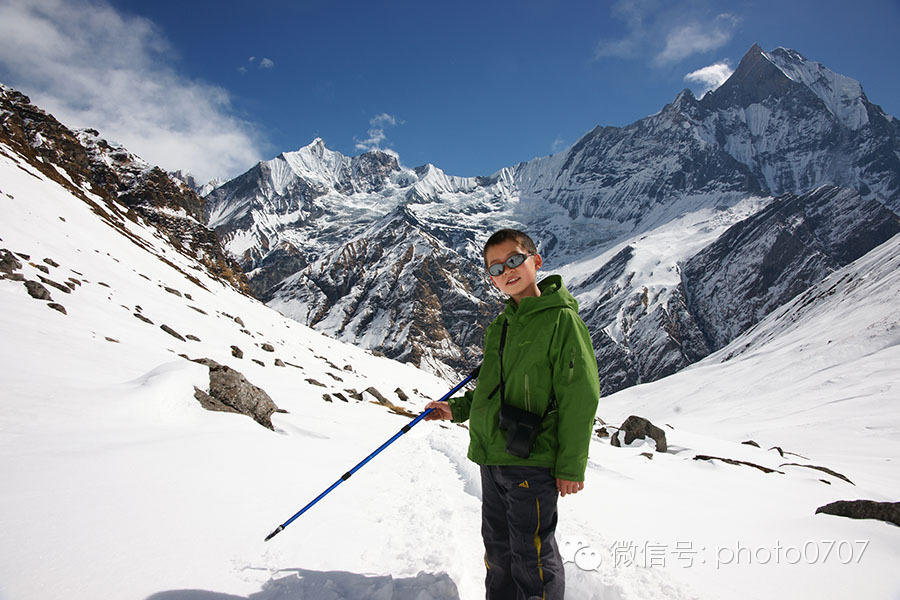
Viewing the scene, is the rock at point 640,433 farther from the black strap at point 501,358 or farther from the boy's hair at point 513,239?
the boy's hair at point 513,239

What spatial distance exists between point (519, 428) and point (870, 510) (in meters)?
5.97

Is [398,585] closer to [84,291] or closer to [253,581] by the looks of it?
[253,581]

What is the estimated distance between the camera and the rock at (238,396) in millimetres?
8055

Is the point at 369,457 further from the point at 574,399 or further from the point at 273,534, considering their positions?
the point at 574,399

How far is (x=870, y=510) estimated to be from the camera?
5348mm

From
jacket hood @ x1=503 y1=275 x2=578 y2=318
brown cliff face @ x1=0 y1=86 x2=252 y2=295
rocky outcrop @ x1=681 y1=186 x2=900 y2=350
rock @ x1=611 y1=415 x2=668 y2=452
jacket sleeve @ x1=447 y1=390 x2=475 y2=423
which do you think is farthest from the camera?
rocky outcrop @ x1=681 y1=186 x2=900 y2=350

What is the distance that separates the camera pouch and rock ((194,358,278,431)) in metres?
6.62

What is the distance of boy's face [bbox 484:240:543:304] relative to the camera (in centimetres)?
322

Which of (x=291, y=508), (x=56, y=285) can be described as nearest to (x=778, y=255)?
(x=291, y=508)

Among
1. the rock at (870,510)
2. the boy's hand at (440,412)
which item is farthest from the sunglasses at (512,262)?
the rock at (870,510)

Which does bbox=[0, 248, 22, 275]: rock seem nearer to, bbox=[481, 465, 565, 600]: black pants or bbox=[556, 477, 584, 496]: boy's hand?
bbox=[481, 465, 565, 600]: black pants

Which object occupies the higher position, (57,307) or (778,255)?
(778,255)

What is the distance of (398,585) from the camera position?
130 inches

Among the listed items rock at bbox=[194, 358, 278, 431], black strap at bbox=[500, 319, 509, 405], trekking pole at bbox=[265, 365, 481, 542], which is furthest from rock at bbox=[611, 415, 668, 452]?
black strap at bbox=[500, 319, 509, 405]
